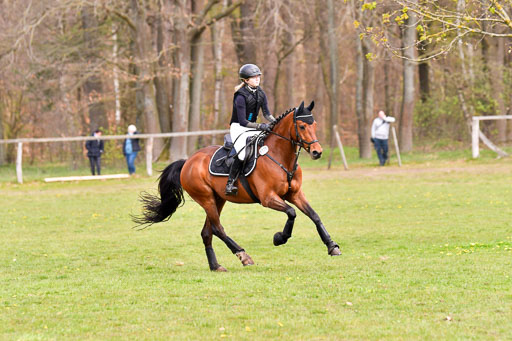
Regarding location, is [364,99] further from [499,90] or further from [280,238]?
[280,238]

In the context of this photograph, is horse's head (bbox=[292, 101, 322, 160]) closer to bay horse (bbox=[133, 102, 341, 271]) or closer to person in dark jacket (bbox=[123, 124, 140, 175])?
bay horse (bbox=[133, 102, 341, 271])

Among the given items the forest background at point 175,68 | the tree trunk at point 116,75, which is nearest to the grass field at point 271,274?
the forest background at point 175,68

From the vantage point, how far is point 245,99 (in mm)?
10953

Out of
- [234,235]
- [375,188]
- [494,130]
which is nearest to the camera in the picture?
[234,235]

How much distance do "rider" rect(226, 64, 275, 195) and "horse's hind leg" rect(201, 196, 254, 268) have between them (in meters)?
0.42

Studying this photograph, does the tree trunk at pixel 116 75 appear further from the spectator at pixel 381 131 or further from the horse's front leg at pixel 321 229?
the horse's front leg at pixel 321 229

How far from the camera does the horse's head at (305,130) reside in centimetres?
1034

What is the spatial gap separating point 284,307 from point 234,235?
714cm

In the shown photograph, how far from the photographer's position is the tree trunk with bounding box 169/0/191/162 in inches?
1296

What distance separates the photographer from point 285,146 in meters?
10.9

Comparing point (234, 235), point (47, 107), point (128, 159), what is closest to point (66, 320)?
point (234, 235)

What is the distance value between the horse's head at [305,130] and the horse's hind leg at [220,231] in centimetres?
168

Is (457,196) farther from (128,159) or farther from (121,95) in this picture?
(121,95)

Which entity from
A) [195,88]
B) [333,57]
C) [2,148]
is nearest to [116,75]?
[195,88]
